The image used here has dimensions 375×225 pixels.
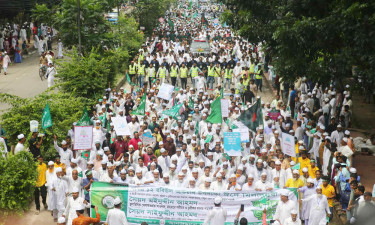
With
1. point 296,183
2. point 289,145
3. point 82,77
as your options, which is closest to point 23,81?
point 82,77

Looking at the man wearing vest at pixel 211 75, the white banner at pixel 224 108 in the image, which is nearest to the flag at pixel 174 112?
the white banner at pixel 224 108

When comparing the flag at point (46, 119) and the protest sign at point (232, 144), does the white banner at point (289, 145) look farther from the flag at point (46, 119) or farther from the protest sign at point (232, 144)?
the flag at point (46, 119)

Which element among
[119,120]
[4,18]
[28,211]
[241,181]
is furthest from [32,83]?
[241,181]

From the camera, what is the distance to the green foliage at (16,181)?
10742 mm

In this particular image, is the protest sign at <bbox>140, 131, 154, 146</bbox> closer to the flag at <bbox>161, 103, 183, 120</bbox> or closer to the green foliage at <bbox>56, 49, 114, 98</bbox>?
the flag at <bbox>161, 103, 183, 120</bbox>

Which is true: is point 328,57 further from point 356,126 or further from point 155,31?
point 155,31

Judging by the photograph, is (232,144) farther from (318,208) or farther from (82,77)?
(82,77)

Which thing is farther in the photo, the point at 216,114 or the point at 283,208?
the point at 216,114

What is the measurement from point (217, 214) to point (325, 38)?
5.88m

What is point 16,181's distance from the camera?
10766 mm

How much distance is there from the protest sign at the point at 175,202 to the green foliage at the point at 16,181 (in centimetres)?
158

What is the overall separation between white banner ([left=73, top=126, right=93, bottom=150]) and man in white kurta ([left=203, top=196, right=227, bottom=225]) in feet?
13.9

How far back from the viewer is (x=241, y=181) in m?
11.5

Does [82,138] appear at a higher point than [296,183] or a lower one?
higher
